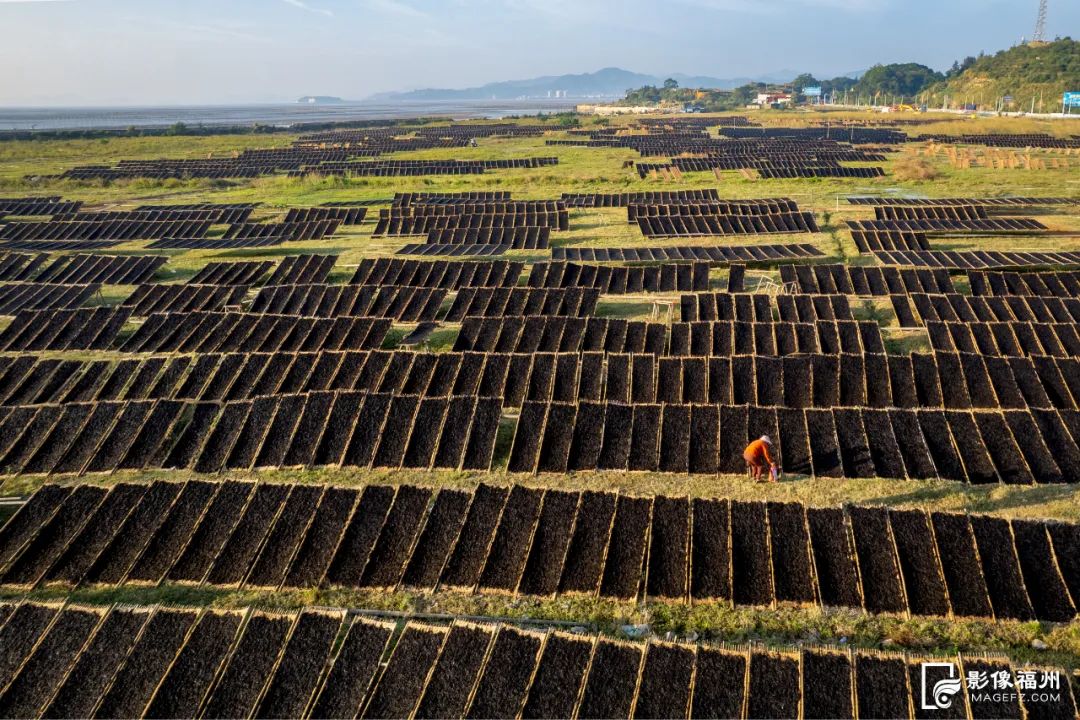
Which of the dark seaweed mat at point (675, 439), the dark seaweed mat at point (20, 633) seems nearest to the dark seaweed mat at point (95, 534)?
the dark seaweed mat at point (20, 633)

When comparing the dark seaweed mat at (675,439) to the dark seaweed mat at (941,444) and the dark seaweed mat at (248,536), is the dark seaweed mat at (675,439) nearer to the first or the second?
the dark seaweed mat at (941,444)

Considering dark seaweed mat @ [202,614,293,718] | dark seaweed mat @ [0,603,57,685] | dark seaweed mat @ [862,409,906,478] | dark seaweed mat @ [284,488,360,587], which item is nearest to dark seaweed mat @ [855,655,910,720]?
dark seaweed mat @ [862,409,906,478]

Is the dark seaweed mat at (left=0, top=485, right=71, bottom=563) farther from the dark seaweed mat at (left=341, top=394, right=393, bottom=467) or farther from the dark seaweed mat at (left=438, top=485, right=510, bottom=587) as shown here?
the dark seaweed mat at (left=438, top=485, right=510, bottom=587)

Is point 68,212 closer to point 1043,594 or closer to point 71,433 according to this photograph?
point 71,433

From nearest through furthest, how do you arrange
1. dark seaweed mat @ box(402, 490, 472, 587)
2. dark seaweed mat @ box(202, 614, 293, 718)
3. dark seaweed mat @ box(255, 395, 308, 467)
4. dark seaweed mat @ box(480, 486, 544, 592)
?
dark seaweed mat @ box(202, 614, 293, 718), dark seaweed mat @ box(480, 486, 544, 592), dark seaweed mat @ box(402, 490, 472, 587), dark seaweed mat @ box(255, 395, 308, 467)

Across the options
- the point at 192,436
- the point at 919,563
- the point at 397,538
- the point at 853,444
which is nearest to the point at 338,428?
the point at 192,436

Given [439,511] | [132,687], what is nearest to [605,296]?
[439,511]
